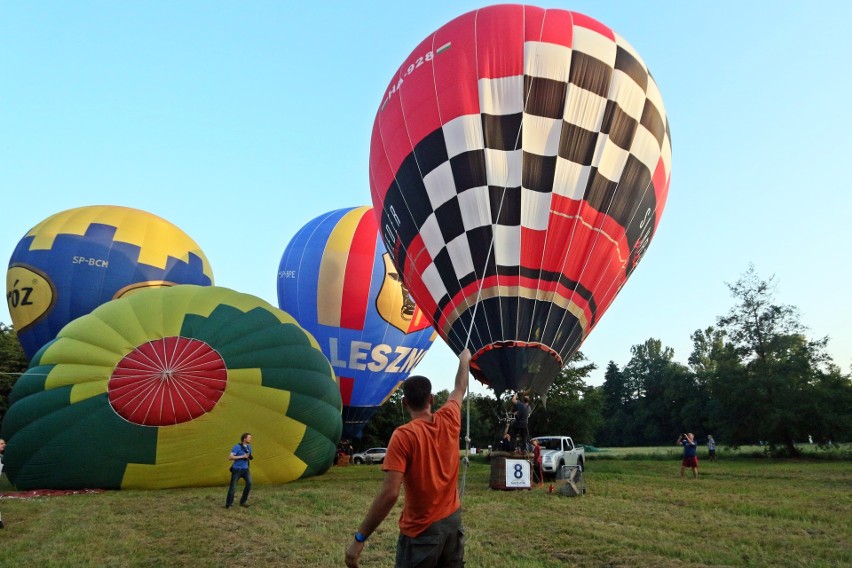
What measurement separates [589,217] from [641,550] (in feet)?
21.9

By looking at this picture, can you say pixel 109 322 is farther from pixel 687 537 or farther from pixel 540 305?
pixel 687 537

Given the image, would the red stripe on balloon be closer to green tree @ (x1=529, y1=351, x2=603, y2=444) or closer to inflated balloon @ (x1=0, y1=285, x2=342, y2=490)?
inflated balloon @ (x1=0, y1=285, x2=342, y2=490)

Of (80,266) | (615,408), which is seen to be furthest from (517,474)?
(615,408)

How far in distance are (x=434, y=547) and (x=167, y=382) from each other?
30.0 ft

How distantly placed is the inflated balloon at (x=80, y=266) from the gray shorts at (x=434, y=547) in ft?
58.6

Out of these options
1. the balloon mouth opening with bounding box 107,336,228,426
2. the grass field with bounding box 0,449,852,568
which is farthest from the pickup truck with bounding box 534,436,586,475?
the balloon mouth opening with bounding box 107,336,228,426

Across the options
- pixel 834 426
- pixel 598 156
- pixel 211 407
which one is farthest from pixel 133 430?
pixel 834 426

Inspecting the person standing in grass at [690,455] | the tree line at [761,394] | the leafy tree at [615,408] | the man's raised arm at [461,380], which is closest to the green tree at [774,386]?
the tree line at [761,394]

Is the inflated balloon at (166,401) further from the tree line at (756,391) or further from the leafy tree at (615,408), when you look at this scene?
the leafy tree at (615,408)

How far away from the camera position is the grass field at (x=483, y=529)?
5.10m

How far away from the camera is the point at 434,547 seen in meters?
2.69

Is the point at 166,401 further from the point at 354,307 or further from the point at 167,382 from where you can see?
the point at 354,307

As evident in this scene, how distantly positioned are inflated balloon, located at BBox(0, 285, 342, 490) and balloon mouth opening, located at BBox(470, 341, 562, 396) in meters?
3.72

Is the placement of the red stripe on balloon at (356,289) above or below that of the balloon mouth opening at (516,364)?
above
